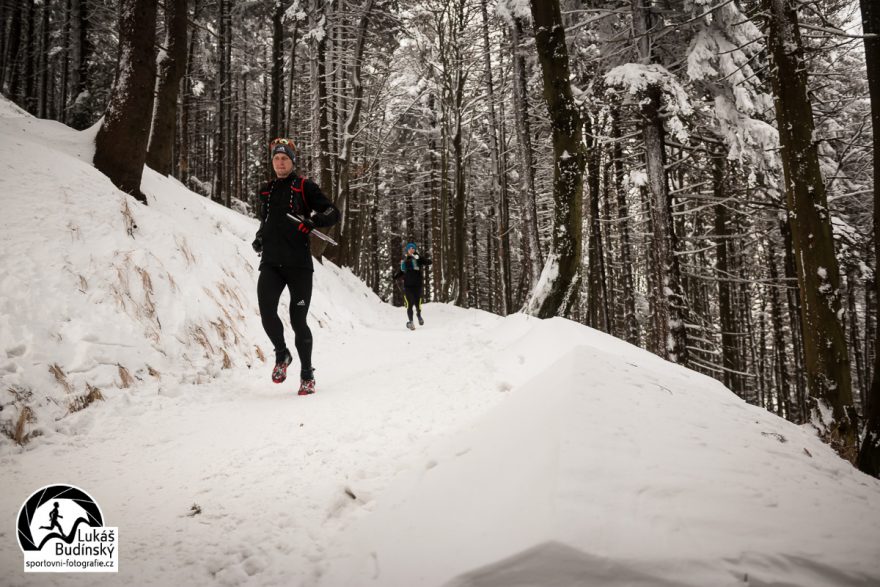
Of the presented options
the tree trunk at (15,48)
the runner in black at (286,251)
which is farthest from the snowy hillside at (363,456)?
the tree trunk at (15,48)

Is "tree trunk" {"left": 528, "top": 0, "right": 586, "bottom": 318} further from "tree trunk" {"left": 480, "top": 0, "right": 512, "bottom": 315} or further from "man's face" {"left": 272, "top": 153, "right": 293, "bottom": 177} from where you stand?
"tree trunk" {"left": 480, "top": 0, "right": 512, "bottom": 315}

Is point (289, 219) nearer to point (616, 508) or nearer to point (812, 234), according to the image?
point (616, 508)

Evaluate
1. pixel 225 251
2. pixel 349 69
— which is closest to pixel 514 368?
pixel 225 251

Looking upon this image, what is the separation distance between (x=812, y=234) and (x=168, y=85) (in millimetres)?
10497

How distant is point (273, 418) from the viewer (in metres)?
3.21

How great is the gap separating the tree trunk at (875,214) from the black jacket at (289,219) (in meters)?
5.55


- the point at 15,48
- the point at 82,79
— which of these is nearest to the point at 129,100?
the point at 82,79

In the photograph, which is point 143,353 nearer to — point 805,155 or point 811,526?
point 811,526

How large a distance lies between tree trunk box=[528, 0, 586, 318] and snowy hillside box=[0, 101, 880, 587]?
5.77 ft

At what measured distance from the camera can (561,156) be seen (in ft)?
21.1

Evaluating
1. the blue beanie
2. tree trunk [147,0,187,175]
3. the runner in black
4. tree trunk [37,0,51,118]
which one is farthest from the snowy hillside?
tree trunk [37,0,51,118]

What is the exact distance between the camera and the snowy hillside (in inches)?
50.8

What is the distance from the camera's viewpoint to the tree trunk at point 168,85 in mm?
7848

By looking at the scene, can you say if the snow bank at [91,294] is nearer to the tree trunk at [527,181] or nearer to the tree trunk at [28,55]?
the tree trunk at [527,181]
